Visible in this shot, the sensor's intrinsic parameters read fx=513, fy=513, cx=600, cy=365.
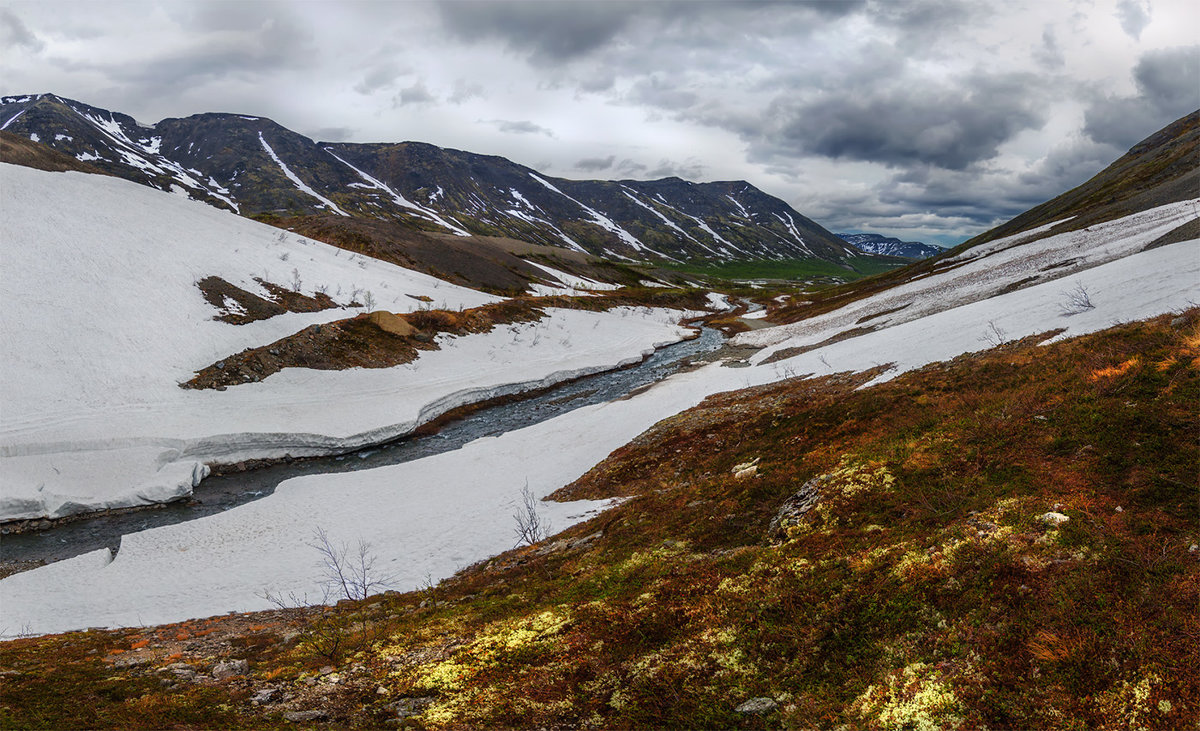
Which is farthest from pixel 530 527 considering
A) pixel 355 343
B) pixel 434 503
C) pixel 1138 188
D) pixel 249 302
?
pixel 1138 188

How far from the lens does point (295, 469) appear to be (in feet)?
92.4

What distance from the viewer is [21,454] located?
2361 cm

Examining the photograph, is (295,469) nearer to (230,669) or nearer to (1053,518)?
(230,669)

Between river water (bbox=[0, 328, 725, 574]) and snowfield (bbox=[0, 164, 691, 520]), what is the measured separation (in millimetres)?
954

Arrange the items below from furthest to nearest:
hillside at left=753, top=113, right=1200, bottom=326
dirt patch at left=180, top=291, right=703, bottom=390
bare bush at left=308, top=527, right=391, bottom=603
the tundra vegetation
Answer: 1. dirt patch at left=180, top=291, right=703, bottom=390
2. hillside at left=753, top=113, right=1200, bottom=326
3. bare bush at left=308, top=527, right=391, bottom=603
4. the tundra vegetation

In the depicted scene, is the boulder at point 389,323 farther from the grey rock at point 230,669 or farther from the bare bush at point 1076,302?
the bare bush at point 1076,302

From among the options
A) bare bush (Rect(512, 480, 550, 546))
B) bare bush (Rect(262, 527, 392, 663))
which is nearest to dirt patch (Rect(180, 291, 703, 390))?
bare bush (Rect(262, 527, 392, 663))

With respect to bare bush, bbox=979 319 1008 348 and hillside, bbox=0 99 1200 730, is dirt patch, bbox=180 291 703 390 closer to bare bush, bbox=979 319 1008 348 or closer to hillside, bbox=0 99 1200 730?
hillside, bbox=0 99 1200 730

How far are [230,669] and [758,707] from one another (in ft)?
29.3

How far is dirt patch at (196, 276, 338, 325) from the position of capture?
39375mm

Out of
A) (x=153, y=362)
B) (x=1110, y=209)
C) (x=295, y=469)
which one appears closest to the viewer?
(x=295, y=469)

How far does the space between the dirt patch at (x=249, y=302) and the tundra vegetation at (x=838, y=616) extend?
32.6m

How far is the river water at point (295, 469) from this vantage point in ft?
66.4

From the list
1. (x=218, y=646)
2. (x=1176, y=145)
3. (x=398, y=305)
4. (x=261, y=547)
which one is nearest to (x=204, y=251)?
(x=398, y=305)
